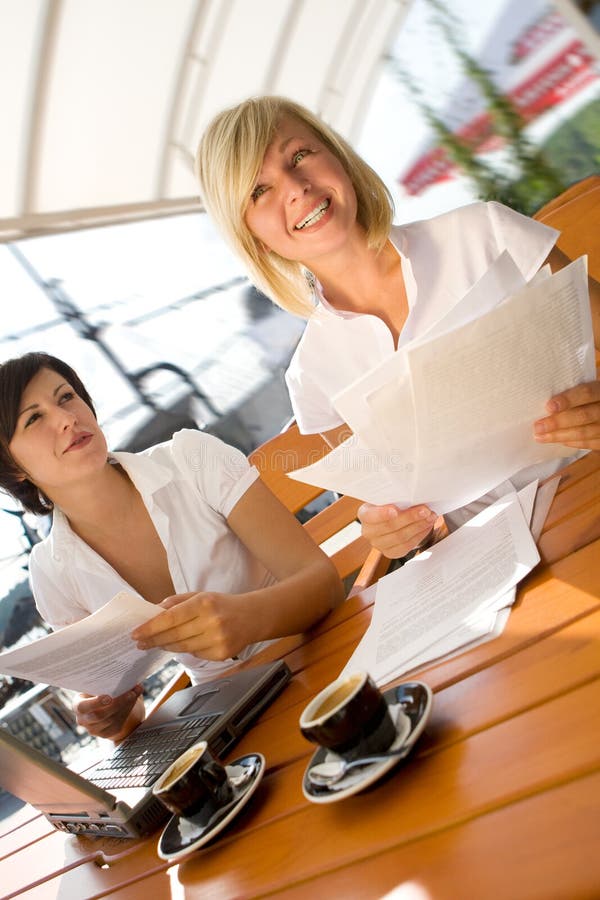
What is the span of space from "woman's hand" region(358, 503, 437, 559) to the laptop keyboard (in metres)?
0.37

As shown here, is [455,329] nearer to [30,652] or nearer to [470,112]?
[30,652]

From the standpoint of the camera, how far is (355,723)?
1.95 ft

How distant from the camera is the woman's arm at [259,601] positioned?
1.07 m

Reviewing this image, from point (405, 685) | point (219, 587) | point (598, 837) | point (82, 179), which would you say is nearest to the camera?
point (598, 837)

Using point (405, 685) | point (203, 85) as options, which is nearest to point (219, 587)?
point (405, 685)

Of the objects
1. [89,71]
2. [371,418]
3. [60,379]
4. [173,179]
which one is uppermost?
[89,71]

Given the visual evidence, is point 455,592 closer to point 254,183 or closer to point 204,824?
point 204,824

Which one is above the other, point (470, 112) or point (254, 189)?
point (470, 112)

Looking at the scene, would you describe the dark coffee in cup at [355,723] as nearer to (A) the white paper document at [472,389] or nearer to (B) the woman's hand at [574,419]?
(A) the white paper document at [472,389]

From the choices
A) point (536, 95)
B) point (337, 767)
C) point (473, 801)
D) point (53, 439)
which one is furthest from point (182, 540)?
point (536, 95)

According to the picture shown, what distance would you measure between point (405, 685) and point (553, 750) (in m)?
0.18

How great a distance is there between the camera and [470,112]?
3.73 meters

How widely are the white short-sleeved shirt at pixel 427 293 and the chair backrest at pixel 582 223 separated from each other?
315 millimetres

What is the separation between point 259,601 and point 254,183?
0.78 metres
